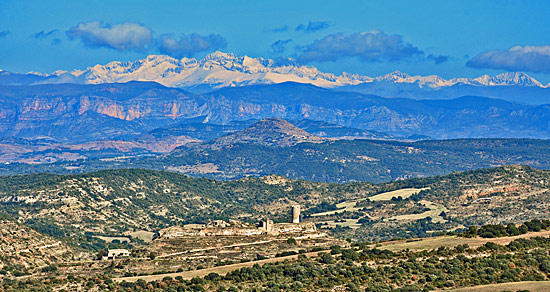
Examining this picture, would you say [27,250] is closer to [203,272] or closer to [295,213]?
[295,213]

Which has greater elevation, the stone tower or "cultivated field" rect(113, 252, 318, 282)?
the stone tower

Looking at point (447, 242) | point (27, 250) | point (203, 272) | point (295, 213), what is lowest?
point (27, 250)

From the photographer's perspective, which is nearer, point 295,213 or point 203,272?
point 203,272

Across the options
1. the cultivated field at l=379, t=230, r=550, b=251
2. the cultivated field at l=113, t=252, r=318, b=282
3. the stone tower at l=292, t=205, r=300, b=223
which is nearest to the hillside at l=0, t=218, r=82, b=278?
the cultivated field at l=113, t=252, r=318, b=282

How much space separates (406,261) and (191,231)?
40635 mm

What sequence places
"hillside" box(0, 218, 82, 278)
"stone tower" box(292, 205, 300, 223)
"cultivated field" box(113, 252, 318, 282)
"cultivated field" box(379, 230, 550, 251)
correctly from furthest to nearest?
"stone tower" box(292, 205, 300, 223), "hillside" box(0, 218, 82, 278), "cultivated field" box(379, 230, 550, 251), "cultivated field" box(113, 252, 318, 282)

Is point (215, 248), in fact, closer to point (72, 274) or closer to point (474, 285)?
point (72, 274)

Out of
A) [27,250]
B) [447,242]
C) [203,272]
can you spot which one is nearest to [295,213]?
[447,242]

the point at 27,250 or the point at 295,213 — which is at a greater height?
the point at 295,213

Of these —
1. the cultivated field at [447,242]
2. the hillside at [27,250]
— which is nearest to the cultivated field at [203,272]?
the cultivated field at [447,242]

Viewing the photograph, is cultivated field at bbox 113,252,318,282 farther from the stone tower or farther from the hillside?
the hillside

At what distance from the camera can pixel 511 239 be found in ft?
410

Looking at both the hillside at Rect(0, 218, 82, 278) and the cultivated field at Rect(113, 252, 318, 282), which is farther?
the hillside at Rect(0, 218, 82, 278)

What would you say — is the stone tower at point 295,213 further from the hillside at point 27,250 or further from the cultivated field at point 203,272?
the hillside at point 27,250
